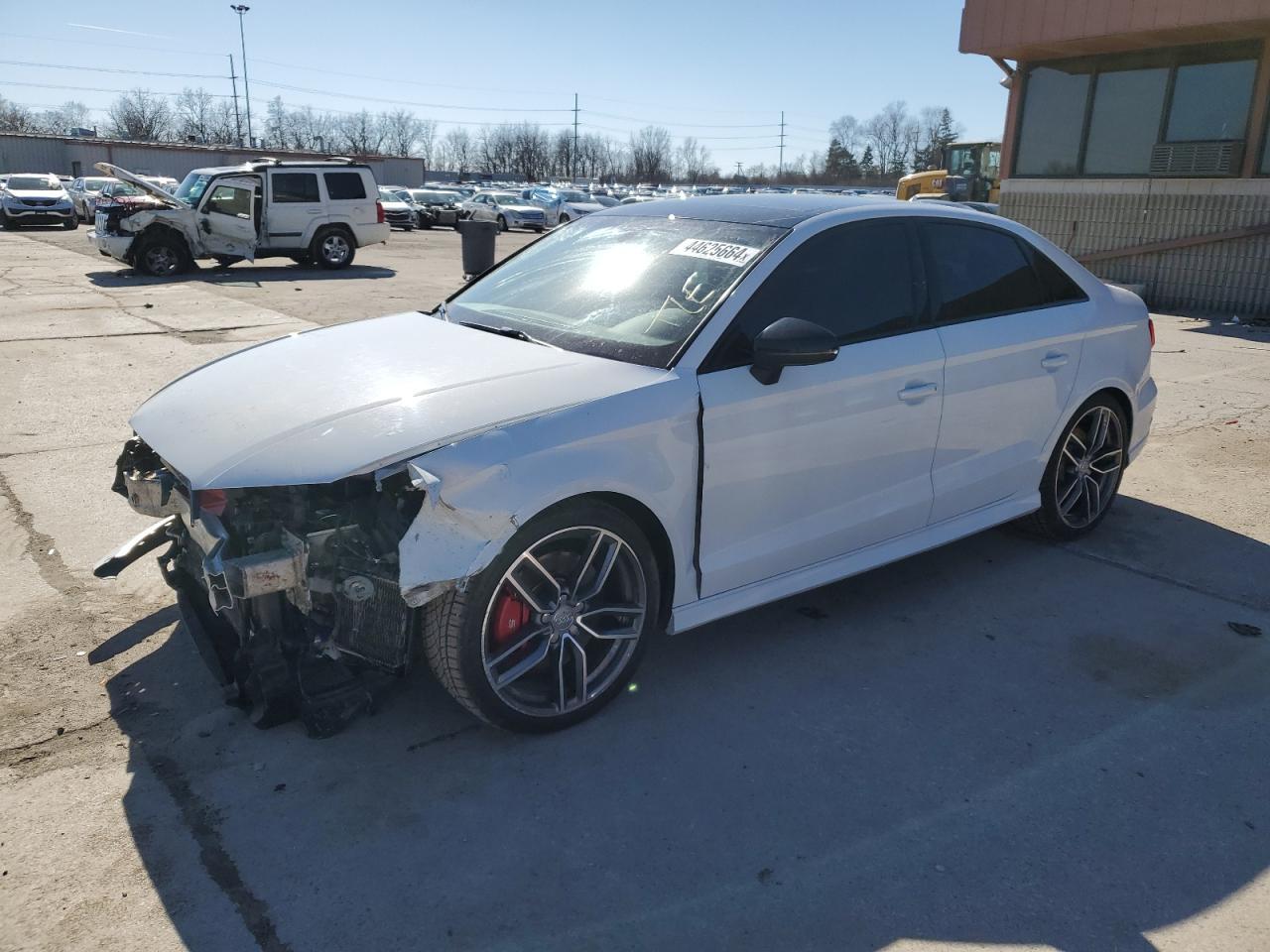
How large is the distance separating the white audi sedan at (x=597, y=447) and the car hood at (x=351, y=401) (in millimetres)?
12

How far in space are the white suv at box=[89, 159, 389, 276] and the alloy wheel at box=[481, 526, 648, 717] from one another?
15.6 metres

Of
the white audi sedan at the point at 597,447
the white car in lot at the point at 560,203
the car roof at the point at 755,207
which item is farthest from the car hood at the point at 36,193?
the car roof at the point at 755,207

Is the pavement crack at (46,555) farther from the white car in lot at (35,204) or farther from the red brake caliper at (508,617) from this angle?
the white car in lot at (35,204)

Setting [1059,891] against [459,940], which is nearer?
[459,940]

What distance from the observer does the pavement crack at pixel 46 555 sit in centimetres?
418

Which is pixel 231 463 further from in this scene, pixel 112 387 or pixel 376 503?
pixel 112 387

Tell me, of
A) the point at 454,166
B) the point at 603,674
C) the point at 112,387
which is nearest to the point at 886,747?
the point at 603,674

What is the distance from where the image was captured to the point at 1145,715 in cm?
344

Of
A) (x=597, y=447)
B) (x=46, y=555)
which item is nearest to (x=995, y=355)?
(x=597, y=447)

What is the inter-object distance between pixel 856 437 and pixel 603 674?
1.33 metres

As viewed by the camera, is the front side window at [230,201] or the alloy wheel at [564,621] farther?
the front side window at [230,201]

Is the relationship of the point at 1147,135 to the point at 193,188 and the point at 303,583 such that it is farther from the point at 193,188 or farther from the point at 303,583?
the point at 193,188

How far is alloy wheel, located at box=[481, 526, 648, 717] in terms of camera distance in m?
3.03

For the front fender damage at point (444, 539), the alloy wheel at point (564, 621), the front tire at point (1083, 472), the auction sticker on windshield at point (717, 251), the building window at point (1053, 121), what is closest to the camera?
the front fender damage at point (444, 539)
